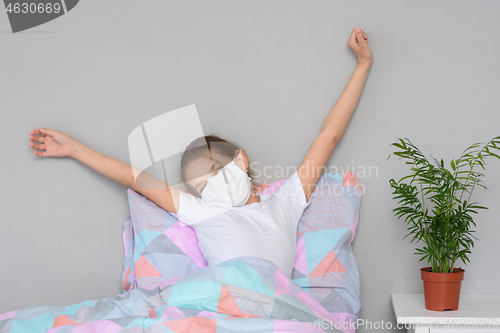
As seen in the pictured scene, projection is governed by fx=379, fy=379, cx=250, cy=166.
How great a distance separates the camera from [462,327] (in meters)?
1.13

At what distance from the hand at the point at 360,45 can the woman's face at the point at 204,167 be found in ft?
1.88

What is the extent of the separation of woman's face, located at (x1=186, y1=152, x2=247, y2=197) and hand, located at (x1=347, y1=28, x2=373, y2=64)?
57cm

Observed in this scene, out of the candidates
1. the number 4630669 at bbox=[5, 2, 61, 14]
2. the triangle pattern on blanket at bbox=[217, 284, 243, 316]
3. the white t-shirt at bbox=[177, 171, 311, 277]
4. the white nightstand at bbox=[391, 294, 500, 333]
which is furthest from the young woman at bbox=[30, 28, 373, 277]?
the number 4630669 at bbox=[5, 2, 61, 14]

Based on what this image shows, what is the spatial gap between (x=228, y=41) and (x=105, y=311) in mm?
1050

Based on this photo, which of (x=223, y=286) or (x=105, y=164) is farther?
(x=105, y=164)

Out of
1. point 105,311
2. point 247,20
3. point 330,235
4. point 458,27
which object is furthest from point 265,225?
point 458,27

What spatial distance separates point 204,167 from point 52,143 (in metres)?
0.62

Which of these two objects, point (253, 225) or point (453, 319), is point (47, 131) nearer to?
point (253, 225)

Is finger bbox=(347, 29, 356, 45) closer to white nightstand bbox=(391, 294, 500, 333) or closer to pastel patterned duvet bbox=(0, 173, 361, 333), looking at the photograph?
pastel patterned duvet bbox=(0, 173, 361, 333)

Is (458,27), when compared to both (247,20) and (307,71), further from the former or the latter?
(247,20)

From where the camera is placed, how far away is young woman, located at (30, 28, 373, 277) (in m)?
1.25

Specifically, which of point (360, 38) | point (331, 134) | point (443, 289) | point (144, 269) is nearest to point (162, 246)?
point (144, 269)

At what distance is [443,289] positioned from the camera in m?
1.17

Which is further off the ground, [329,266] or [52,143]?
[52,143]
